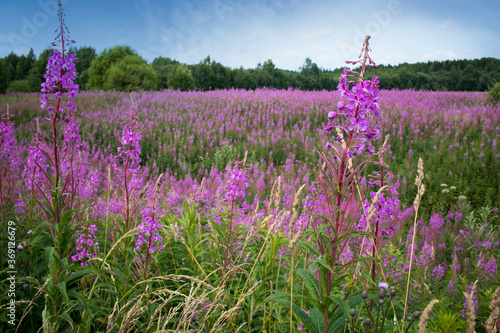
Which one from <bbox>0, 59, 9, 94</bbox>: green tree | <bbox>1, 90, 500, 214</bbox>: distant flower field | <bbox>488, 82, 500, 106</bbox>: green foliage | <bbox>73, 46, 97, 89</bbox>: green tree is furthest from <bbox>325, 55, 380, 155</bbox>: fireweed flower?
<bbox>73, 46, 97, 89</bbox>: green tree

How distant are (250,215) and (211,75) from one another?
129 feet

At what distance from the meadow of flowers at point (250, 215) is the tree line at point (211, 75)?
Answer: 11.7m

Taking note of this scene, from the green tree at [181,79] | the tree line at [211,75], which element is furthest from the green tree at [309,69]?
the green tree at [181,79]

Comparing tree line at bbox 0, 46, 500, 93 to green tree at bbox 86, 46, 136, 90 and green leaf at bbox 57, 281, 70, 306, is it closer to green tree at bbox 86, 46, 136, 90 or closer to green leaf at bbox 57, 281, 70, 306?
green tree at bbox 86, 46, 136, 90

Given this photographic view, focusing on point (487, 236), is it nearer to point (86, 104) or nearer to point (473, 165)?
point (473, 165)

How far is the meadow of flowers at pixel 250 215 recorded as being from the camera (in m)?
1.80

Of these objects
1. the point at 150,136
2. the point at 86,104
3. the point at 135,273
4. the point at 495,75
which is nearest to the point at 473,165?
the point at 135,273

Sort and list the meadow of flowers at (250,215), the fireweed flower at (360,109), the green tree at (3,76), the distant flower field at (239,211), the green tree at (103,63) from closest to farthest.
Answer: the fireweed flower at (360,109) → the meadow of flowers at (250,215) → the distant flower field at (239,211) → the green tree at (3,76) → the green tree at (103,63)

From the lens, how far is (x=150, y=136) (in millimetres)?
10859

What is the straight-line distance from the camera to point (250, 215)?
15.3 feet

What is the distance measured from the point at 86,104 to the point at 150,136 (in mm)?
6627

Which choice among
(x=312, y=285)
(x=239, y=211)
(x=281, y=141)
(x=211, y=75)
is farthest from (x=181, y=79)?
(x=312, y=285)

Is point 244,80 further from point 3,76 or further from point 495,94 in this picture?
point 495,94

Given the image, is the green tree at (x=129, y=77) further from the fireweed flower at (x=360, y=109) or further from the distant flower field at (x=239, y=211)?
the fireweed flower at (x=360, y=109)
